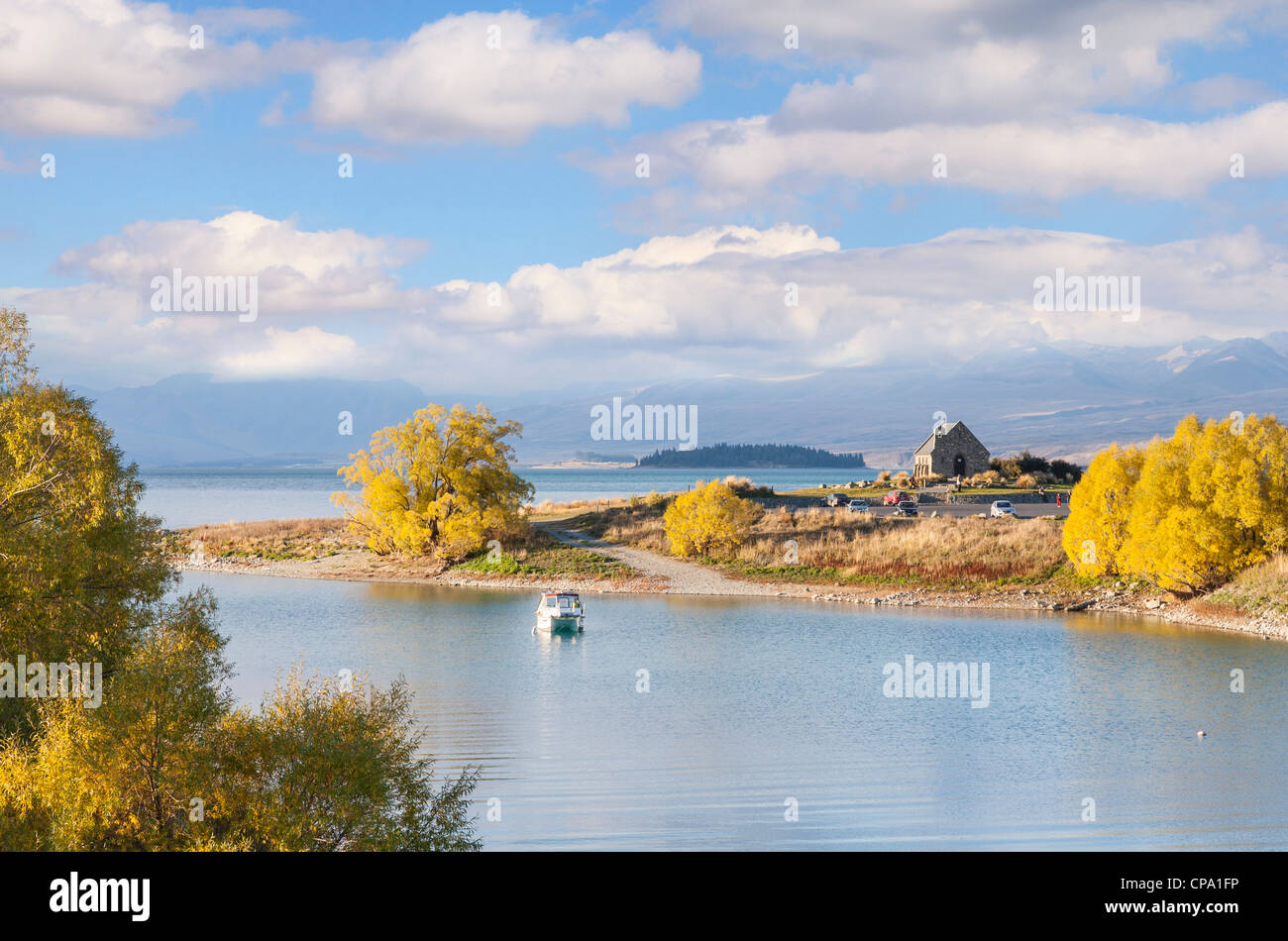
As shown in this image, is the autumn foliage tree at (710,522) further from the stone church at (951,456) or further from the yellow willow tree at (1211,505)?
the stone church at (951,456)

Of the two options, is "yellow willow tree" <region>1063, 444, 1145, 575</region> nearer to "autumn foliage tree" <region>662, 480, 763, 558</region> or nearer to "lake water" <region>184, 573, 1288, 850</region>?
"lake water" <region>184, 573, 1288, 850</region>

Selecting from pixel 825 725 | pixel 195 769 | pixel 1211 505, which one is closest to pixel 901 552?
pixel 1211 505

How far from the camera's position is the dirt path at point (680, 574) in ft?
184

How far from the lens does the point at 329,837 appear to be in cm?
1378

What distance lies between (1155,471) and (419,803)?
133 feet

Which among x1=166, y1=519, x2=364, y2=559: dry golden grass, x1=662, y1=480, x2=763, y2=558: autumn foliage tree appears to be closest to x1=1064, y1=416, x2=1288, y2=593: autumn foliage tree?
x1=662, y1=480, x2=763, y2=558: autumn foliage tree

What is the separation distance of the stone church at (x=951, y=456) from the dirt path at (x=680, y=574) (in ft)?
147

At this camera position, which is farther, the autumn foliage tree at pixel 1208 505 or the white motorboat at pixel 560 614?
the white motorboat at pixel 560 614

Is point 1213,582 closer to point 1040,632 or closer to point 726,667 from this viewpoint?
point 1040,632

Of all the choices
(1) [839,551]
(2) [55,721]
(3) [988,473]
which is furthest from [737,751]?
(3) [988,473]

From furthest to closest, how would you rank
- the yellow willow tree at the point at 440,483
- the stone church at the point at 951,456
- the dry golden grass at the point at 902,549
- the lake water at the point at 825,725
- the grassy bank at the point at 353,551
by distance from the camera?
the stone church at the point at 951,456, the yellow willow tree at the point at 440,483, the grassy bank at the point at 353,551, the dry golden grass at the point at 902,549, the lake water at the point at 825,725

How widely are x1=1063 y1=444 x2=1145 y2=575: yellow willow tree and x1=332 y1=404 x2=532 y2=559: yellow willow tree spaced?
3240 centimetres

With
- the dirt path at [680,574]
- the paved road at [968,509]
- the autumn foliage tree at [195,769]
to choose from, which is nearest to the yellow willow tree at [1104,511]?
the dirt path at [680,574]
